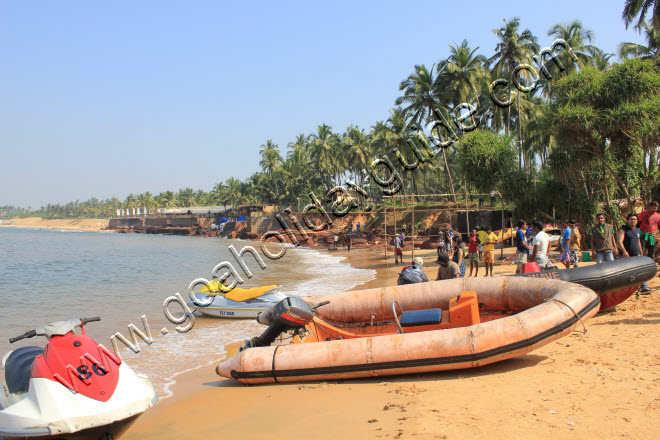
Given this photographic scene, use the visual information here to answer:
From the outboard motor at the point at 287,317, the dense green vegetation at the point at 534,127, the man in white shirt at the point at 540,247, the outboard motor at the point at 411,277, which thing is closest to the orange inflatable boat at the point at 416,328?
the outboard motor at the point at 287,317

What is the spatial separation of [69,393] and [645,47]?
36.7 meters

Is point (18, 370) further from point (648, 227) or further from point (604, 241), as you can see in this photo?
point (648, 227)

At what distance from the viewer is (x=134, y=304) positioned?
14609mm

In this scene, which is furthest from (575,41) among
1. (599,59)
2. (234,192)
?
(234,192)

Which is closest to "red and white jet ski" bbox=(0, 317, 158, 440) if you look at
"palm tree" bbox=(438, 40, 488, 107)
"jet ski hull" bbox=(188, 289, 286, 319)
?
"jet ski hull" bbox=(188, 289, 286, 319)

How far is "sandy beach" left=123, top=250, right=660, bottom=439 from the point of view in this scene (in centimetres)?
411

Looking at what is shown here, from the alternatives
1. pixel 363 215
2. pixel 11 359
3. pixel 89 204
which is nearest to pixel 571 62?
pixel 363 215

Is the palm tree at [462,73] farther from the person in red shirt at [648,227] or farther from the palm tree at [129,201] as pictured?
the palm tree at [129,201]

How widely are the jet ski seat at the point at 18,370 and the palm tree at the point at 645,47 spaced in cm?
3154

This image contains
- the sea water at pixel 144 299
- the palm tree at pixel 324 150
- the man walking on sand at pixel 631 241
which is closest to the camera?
the man walking on sand at pixel 631 241

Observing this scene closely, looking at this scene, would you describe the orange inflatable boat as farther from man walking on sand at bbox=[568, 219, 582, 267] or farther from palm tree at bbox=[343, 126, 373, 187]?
palm tree at bbox=[343, 126, 373, 187]

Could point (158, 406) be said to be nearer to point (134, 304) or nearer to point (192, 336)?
point (192, 336)

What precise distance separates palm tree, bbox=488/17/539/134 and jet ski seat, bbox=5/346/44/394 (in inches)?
1269

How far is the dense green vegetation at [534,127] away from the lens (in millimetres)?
16938
